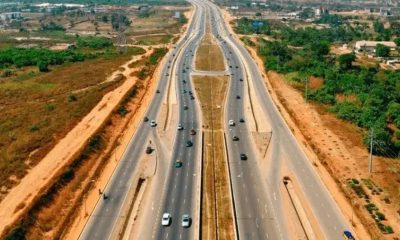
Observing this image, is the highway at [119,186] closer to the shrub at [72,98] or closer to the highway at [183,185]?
the highway at [183,185]

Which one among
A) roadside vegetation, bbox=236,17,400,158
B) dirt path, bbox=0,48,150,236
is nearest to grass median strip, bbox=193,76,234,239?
dirt path, bbox=0,48,150,236

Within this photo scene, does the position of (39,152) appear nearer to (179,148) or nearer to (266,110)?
(179,148)

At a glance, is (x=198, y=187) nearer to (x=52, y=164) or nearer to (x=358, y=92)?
(x=52, y=164)

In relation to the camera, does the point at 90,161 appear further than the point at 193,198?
Yes

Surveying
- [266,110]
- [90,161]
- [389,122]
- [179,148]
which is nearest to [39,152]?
[90,161]

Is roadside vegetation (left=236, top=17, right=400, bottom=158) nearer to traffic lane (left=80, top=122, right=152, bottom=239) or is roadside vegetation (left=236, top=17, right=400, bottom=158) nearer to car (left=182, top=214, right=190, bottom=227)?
car (left=182, top=214, right=190, bottom=227)
